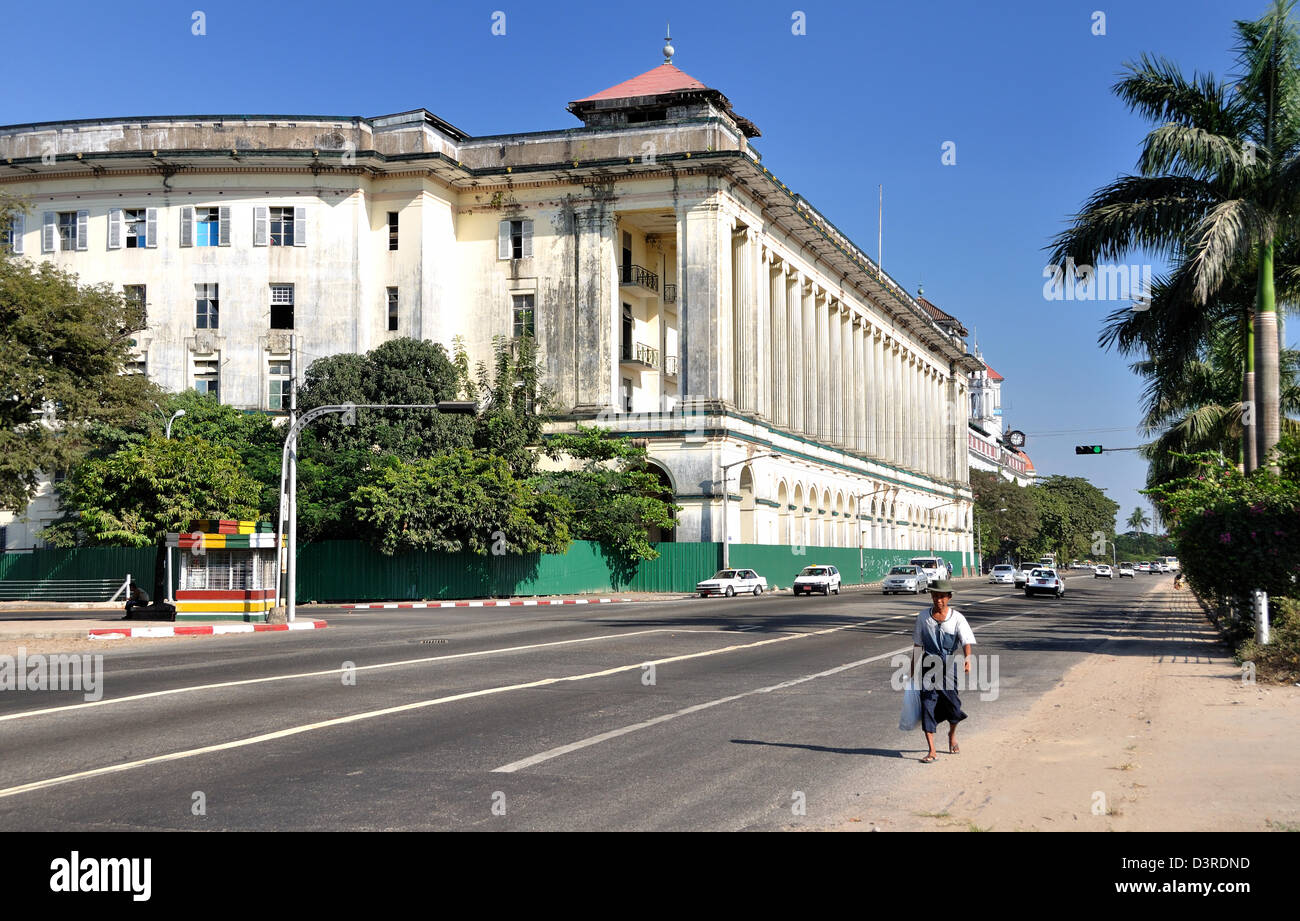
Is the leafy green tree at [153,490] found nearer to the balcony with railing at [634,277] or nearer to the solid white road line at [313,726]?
the solid white road line at [313,726]

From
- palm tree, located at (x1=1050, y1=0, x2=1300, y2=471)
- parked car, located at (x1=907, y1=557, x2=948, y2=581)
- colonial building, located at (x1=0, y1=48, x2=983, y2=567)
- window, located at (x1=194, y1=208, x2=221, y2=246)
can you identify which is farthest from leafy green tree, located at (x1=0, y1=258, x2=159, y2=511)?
parked car, located at (x1=907, y1=557, x2=948, y2=581)

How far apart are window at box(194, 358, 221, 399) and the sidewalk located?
52.2m

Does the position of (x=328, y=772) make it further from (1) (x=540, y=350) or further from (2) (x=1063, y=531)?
(2) (x=1063, y=531)

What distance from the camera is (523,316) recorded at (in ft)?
210

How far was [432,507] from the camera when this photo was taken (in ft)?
154

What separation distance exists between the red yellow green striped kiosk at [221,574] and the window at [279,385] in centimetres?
2818

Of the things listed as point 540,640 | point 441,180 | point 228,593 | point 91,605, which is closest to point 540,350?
point 441,180

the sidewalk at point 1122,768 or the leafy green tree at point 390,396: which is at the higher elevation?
the leafy green tree at point 390,396

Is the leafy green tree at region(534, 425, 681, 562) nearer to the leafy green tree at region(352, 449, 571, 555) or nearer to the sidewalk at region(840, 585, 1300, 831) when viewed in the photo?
the leafy green tree at region(352, 449, 571, 555)

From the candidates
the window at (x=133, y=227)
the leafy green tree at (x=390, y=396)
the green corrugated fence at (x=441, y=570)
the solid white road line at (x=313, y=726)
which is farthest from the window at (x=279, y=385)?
the solid white road line at (x=313, y=726)

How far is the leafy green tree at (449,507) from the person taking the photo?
46.7 m

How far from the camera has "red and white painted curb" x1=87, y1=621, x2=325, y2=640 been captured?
92.0 feet

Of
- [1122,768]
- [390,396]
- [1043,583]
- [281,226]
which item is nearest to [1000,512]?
[1043,583]

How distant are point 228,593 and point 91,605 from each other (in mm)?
18272
